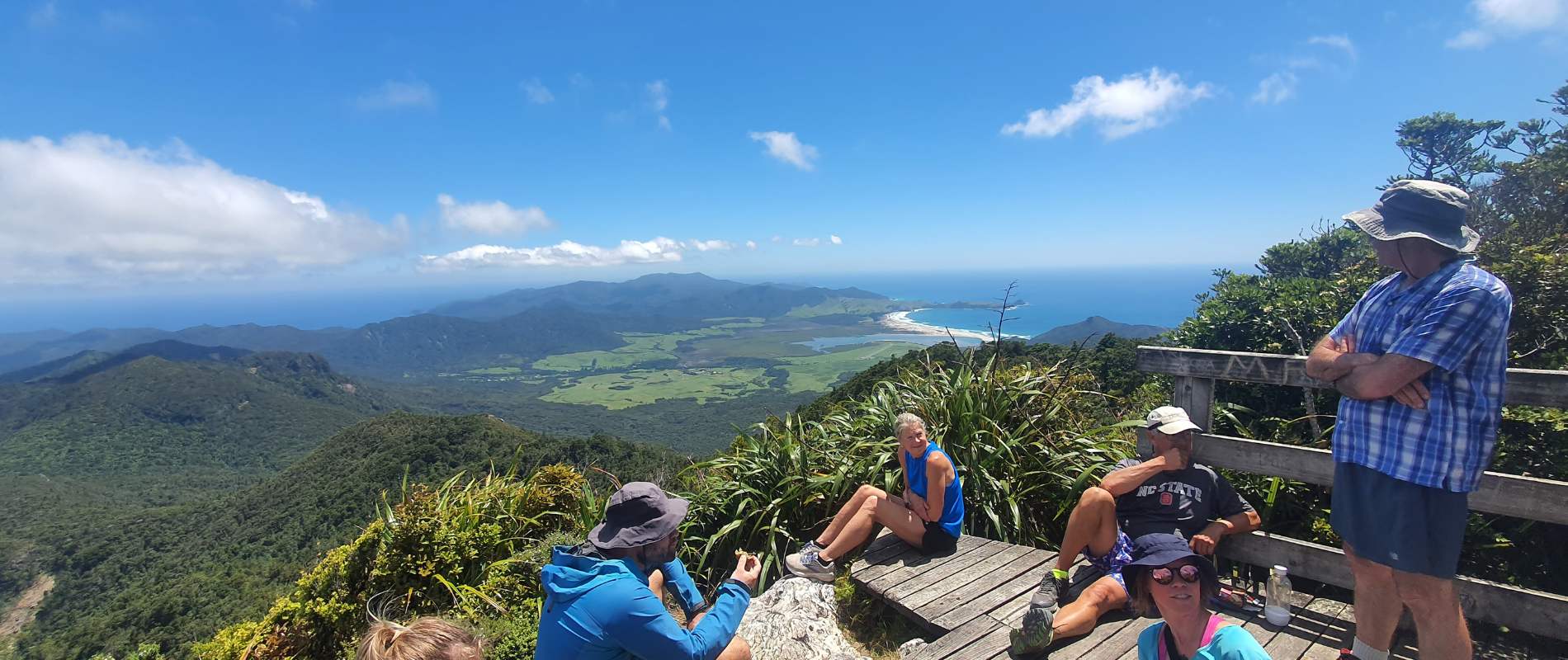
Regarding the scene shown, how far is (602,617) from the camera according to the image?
213 centimetres

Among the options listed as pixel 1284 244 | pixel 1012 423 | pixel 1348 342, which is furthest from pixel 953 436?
pixel 1284 244

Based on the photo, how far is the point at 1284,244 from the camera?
→ 48.6ft

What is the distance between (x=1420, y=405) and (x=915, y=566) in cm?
222

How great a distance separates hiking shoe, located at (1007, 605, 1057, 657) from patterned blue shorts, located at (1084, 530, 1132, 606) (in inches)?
21.4

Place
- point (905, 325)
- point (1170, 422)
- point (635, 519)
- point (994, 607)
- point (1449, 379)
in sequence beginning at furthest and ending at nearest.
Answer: point (905, 325) → point (994, 607) → point (1170, 422) → point (635, 519) → point (1449, 379)

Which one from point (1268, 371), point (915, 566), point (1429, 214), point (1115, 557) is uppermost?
point (1429, 214)

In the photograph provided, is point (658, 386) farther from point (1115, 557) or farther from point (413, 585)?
point (1115, 557)

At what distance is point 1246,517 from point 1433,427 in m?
1.07

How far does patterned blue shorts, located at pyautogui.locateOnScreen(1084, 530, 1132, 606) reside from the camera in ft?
9.14

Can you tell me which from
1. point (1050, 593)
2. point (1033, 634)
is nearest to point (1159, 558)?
point (1033, 634)

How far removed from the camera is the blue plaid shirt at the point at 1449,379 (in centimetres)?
A: 178

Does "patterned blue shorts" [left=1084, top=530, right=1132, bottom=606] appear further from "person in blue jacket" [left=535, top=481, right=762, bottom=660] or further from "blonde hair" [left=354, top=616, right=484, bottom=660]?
"blonde hair" [left=354, top=616, right=484, bottom=660]

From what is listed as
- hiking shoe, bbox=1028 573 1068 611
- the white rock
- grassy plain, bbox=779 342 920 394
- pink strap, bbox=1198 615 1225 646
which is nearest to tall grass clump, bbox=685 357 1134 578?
the white rock

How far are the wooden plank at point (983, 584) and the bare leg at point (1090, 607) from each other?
439 millimetres
